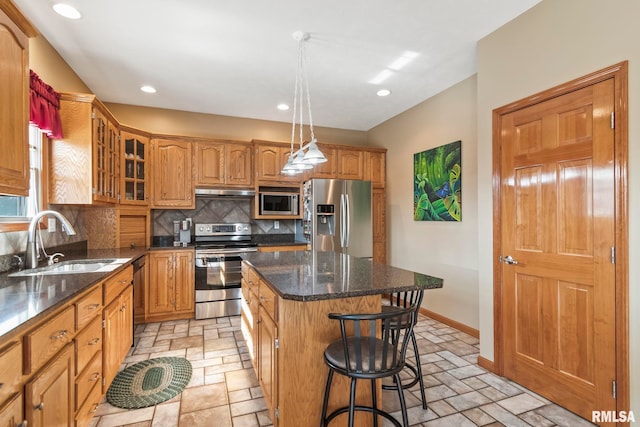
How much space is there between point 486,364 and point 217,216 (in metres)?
3.66

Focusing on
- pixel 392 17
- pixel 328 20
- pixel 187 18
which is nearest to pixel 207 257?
pixel 187 18

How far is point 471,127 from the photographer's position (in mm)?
3279

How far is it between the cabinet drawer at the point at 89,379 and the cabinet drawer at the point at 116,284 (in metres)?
0.36

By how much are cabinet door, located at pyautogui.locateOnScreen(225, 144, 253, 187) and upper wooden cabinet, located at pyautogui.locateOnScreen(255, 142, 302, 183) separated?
0.47 feet

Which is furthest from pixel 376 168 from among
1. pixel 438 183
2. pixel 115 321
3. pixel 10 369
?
pixel 10 369

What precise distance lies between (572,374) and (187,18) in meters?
→ 3.60

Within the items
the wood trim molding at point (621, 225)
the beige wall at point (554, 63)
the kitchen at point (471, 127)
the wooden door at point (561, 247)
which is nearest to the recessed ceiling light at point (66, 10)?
the kitchen at point (471, 127)

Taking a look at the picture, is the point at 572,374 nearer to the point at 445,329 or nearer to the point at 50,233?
the point at 445,329

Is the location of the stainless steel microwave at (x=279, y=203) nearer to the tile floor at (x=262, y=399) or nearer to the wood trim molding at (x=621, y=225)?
the tile floor at (x=262, y=399)

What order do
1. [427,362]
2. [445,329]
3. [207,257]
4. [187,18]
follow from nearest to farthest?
[187,18], [427,362], [445,329], [207,257]

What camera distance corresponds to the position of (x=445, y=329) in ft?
11.6

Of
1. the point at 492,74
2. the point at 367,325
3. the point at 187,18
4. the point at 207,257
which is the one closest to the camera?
the point at 367,325

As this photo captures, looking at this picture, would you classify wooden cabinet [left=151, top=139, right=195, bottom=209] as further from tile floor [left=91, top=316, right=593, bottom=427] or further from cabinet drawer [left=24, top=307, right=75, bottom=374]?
cabinet drawer [left=24, top=307, right=75, bottom=374]

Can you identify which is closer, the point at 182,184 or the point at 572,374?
the point at 572,374
